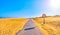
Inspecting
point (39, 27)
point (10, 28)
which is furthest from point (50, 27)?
point (10, 28)

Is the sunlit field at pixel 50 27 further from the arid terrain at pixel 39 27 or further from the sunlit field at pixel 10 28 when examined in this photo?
the sunlit field at pixel 10 28

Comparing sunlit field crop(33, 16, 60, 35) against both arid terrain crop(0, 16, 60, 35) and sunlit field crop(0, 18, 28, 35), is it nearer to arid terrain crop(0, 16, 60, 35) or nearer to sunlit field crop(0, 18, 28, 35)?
arid terrain crop(0, 16, 60, 35)

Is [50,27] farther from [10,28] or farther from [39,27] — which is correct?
[10,28]

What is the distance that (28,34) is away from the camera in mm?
16641

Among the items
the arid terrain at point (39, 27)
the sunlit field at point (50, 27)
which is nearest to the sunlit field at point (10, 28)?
the arid terrain at point (39, 27)

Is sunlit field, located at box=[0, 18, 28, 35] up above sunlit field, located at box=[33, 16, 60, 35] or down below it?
above

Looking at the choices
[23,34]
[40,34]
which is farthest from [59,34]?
[23,34]

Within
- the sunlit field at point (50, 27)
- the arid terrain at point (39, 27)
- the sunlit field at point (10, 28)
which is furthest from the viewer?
the sunlit field at point (10, 28)

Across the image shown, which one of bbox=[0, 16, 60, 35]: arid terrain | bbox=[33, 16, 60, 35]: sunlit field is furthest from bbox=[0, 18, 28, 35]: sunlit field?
bbox=[33, 16, 60, 35]: sunlit field

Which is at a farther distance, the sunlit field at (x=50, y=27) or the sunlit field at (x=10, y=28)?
the sunlit field at (x=10, y=28)

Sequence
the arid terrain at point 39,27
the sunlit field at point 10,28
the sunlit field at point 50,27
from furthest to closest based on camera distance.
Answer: the sunlit field at point 10,28
the arid terrain at point 39,27
the sunlit field at point 50,27

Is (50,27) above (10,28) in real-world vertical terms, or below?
below

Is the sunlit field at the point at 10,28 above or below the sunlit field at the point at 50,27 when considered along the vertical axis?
above

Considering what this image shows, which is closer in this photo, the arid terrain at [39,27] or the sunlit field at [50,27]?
the sunlit field at [50,27]
